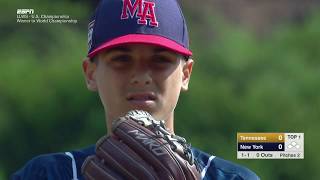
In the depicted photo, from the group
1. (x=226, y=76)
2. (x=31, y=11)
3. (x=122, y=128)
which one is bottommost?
(x=122, y=128)

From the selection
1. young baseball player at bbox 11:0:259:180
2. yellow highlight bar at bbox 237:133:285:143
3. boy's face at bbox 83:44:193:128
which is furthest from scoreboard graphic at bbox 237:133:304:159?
boy's face at bbox 83:44:193:128

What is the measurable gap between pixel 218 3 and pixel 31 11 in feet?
1.83

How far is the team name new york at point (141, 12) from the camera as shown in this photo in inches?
64.9

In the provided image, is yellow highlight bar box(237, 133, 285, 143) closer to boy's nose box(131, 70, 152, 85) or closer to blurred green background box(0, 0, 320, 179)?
blurred green background box(0, 0, 320, 179)

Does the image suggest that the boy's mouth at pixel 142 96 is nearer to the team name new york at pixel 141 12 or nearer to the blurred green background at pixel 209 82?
the team name new york at pixel 141 12

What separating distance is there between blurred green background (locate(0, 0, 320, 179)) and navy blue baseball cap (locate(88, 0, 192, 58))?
87 cm

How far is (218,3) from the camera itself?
103 inches

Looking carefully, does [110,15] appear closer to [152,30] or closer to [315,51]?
[152,30]

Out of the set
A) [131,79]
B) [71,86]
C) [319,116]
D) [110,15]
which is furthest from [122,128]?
[319,116]

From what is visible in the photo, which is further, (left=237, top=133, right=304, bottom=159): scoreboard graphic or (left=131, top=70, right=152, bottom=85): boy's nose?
(left=237, top=133, right=304, bottom=159): scoreboard graphic

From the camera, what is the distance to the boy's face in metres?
1.60

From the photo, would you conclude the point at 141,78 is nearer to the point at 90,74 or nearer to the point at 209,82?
the point at 90,74

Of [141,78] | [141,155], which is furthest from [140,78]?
[141,155]

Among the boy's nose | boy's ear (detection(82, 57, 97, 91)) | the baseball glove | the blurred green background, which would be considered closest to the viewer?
the baseball glove
